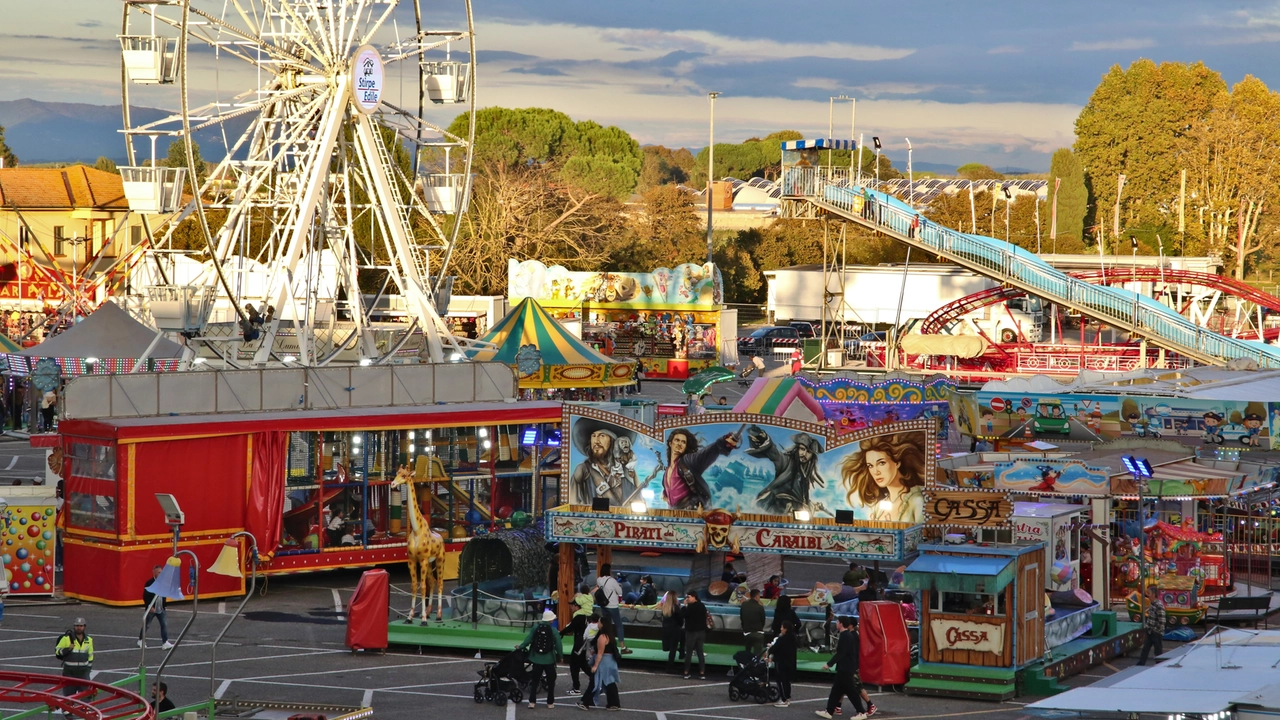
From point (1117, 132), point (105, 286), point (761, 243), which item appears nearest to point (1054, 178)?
point (1117, 132)

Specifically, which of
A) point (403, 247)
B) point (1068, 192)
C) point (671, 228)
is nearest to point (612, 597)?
point (403, 247)

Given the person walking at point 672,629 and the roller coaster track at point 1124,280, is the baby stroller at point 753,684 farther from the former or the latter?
the roller coaster track at point 1124,280

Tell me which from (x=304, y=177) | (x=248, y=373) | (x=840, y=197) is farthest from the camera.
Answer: (x=840, y=197)

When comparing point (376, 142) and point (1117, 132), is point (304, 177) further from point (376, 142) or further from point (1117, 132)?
point (1117, 132)

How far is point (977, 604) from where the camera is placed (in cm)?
1894

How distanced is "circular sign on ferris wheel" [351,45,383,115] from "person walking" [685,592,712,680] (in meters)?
16.9

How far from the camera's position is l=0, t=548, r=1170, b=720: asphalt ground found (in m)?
18.3

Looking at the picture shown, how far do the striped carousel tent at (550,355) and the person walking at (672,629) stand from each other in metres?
16.9

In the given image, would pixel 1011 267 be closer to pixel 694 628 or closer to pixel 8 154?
pixel 694 628

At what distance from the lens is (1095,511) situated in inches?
945

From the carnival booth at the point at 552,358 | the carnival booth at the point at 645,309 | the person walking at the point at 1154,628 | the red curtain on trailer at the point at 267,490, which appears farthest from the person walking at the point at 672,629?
the carnival booth at the point at 645,309

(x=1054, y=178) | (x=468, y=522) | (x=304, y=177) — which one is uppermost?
(x=1054, y=178)

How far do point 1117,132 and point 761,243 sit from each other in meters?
27.7

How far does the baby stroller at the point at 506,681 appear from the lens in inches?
728
